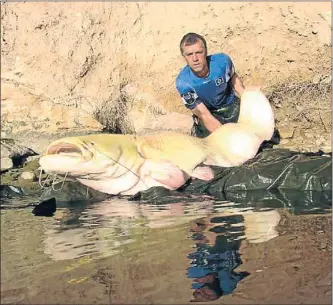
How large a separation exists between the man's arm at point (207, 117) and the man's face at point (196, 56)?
39 centimetres

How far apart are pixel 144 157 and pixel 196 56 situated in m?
1.50

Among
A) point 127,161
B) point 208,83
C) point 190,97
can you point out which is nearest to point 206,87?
point 208,83

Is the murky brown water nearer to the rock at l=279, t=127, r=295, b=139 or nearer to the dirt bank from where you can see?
the rock at l=279, t=127, r=295, b=139

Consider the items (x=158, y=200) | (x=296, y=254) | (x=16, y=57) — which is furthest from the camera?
(x=16, y=57)

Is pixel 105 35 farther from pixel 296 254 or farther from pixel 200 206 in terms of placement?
pixel 296 254

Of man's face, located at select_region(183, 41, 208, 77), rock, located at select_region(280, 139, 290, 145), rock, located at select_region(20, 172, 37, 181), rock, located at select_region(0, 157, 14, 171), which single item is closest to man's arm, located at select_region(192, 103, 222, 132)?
man's face, located at select_region(183, 41, 208, 77)

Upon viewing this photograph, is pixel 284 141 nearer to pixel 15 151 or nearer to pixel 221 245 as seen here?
pixel 15 151

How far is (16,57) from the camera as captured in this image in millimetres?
7945

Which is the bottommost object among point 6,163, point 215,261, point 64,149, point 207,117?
point 215,261

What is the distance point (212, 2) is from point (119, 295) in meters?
6.52

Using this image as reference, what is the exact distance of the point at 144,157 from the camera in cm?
495

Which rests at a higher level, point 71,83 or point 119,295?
point 71,83

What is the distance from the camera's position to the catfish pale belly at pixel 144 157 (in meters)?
4.61

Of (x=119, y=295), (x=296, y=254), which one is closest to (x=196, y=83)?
(x=296, y=254)
